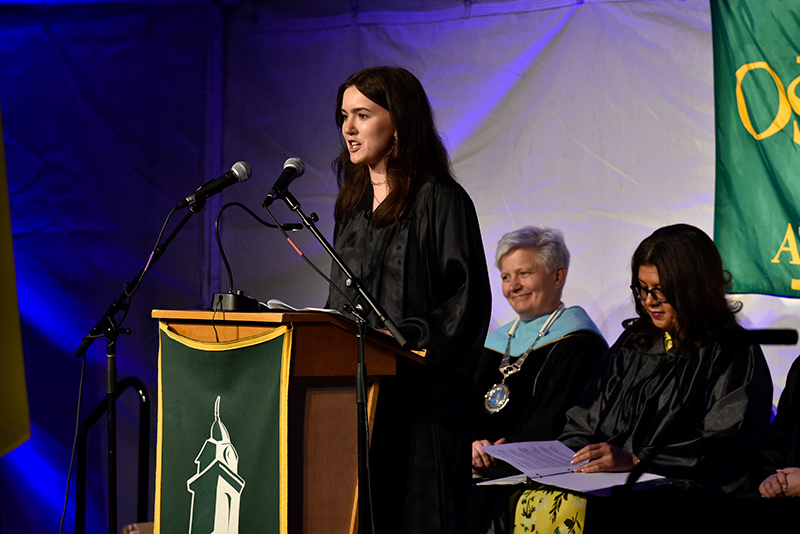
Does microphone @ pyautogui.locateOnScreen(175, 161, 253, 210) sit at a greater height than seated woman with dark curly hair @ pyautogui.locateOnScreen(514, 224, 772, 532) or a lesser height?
greater

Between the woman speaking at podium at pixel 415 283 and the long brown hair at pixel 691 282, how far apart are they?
1.20 meters

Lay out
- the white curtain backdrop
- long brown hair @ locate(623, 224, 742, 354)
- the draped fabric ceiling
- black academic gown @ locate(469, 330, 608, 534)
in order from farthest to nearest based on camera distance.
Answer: the draped fabric ceiling
the white curtain backdrop
black academic gown @ locate(469, 330, 608, 534)
long brown hair @ locate(623, 224, 742, 354)

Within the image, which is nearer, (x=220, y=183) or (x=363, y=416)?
(x=363, y=416)

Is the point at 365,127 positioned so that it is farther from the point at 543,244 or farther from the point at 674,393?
the point at 543,244

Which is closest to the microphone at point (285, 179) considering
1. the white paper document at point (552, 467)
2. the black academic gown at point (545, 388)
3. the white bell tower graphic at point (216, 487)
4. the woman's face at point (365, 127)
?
the woman's face at point (365, 127)

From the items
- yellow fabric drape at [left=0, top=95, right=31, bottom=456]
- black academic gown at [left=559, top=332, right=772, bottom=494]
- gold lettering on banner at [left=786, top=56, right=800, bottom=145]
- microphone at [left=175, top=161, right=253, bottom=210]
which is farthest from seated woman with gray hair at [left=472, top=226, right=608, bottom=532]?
yellow fabric drape at [left=0, top=95, right=31, bottom=456]

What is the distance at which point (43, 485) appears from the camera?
512 centimetres

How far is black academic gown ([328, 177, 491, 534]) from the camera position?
245cm

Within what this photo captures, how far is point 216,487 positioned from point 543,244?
2.69 meters

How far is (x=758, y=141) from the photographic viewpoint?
4.15 meters

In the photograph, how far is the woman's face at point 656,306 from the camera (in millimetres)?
3523

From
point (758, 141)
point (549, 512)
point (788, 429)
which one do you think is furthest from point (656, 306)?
point (758, 141)

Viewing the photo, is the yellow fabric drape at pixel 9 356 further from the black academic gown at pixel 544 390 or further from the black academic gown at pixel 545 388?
the black academic gown at pixel 545 388

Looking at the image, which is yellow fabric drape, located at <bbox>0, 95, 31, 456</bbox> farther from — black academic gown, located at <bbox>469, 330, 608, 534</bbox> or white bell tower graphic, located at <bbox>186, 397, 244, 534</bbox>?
black academic gown, located at <bbox>469, 330, 608, 534</bbox>
